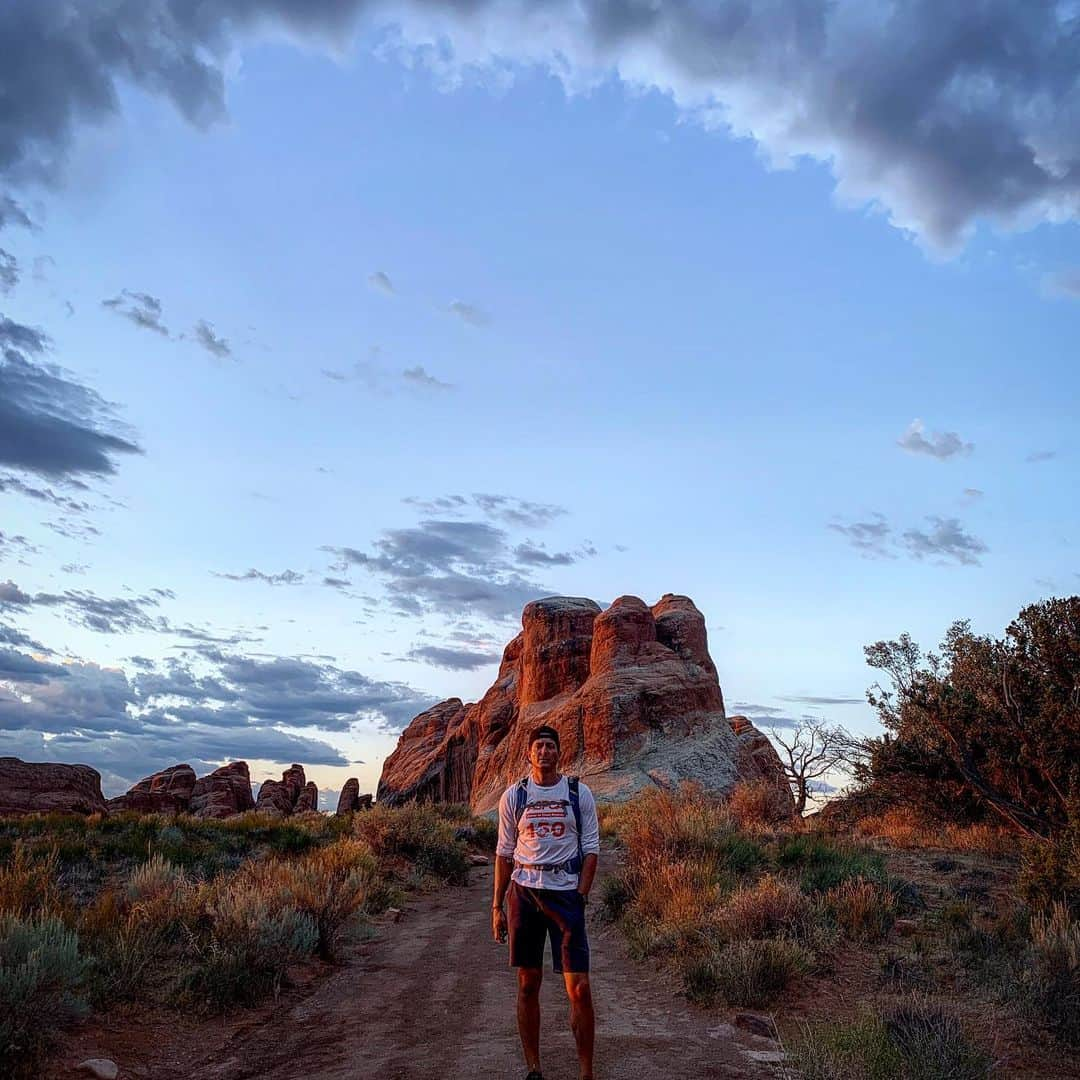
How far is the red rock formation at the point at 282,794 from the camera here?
210 feet

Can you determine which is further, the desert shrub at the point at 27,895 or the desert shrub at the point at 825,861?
the desert shrub at the point at 825,861

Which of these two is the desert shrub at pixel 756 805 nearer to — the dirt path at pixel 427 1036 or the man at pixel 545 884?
the dirt path at pixel 427 1036

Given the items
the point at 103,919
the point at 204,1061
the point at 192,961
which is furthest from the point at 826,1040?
the point at 103,919

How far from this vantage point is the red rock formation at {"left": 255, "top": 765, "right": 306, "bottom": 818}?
64037mm

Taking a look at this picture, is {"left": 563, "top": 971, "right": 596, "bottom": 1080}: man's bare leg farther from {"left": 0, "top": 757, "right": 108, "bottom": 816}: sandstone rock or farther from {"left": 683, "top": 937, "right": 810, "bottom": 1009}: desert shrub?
{"left": 0, "top": 757, "right": 108, "bottom": 816}: sandstone rock

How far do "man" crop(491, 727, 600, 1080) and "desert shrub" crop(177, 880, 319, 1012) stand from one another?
3591 mm

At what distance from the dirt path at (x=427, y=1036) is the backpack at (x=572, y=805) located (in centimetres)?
150

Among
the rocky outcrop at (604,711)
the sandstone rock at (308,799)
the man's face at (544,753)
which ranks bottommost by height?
the sandstone rock at (308,799)

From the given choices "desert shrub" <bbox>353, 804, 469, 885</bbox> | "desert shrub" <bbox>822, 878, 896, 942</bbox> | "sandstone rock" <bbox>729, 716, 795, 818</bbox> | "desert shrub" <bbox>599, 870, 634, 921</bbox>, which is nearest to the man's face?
"desert shrub" <bbox>822, 878, 896, 942</bbox>

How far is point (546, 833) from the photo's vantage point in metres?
5.81

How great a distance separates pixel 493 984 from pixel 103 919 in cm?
412

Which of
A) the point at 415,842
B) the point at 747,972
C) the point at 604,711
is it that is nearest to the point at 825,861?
the point at 747,972

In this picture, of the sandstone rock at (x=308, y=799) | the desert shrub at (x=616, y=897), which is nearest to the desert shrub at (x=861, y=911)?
the desert shrub at (x=616, y=897)

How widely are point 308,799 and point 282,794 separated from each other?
10.5ft
